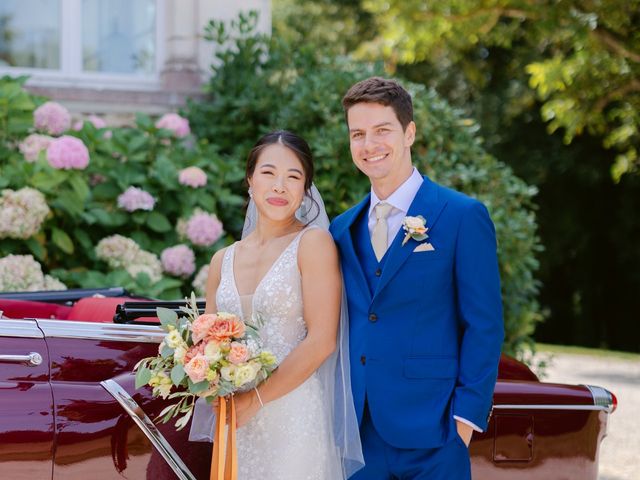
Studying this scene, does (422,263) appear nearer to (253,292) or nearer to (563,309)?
(253,292)

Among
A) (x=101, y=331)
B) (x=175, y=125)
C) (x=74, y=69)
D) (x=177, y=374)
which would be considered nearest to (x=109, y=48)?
(x=74, y=69)

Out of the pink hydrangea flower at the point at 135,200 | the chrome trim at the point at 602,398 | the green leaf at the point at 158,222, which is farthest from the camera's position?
the green leaf at the point at 158,222

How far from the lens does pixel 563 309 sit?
2167 cm

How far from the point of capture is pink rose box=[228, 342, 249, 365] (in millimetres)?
2656

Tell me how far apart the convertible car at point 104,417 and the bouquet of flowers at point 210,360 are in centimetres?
22

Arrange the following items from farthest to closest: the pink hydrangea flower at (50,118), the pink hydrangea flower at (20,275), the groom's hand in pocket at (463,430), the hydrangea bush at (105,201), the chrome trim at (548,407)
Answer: the pink hydrangea flower at (50,118)
the hydrangea bush at (105,201)
the pink hydrangea flower at (20,275)
the chrome trim at (548,407)
the groom's hand in pocket at (463,430)

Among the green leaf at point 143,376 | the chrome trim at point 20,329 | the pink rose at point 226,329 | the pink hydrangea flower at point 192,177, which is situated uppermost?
the pink hydrangea flower at point 192,177

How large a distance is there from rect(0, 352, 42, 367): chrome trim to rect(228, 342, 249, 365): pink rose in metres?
0.68

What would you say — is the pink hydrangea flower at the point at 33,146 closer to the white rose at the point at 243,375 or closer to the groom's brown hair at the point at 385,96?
the groom's brown hair at the point at 385,96

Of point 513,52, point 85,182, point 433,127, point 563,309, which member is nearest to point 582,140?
point 513,52

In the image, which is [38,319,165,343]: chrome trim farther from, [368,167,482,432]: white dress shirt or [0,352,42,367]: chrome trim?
[368,167,482,432]: white dress shirt

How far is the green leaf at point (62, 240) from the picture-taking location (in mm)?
5852

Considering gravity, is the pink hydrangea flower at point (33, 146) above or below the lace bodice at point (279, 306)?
above

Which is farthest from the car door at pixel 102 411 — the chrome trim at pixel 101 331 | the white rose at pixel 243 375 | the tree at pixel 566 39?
the tree at pixel 566 39
